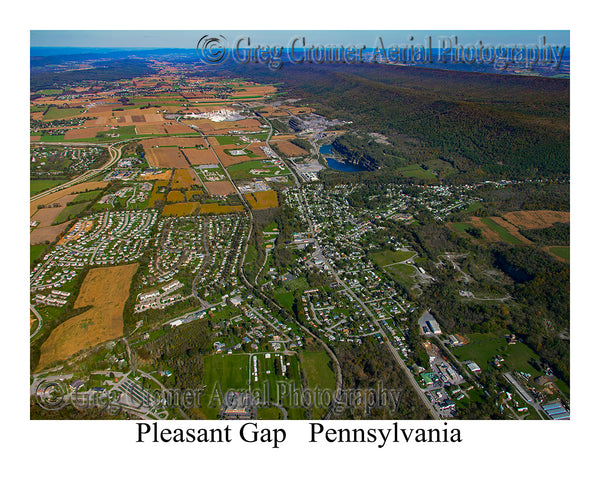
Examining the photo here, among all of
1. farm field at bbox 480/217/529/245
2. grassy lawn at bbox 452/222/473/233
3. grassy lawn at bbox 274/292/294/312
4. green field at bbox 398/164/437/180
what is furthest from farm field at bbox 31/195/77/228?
farm field at bbox 480/217/529/245

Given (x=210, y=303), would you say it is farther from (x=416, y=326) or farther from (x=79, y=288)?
(x=416, y=326)

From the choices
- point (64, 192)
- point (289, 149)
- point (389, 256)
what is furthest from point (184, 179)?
point (389, 256)

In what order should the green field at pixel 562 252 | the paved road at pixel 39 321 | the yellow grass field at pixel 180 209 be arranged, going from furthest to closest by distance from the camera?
the yellow grass field at pixel 180 209 < the green field at pixel 562 252 < the paved road at pixel 39 321

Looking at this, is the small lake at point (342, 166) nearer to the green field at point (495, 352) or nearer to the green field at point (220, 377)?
the green field at point (495, 352)

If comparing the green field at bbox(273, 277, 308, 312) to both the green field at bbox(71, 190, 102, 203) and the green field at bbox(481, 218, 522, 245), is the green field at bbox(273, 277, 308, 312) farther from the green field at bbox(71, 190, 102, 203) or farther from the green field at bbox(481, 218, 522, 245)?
the green field at bbox(71, 190, 102, 203)

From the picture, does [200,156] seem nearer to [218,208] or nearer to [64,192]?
[64,192]

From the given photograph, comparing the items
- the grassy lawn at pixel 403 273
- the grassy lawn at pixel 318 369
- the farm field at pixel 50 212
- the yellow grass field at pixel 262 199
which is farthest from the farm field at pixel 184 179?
the grassy lawn at pixel 318 369
